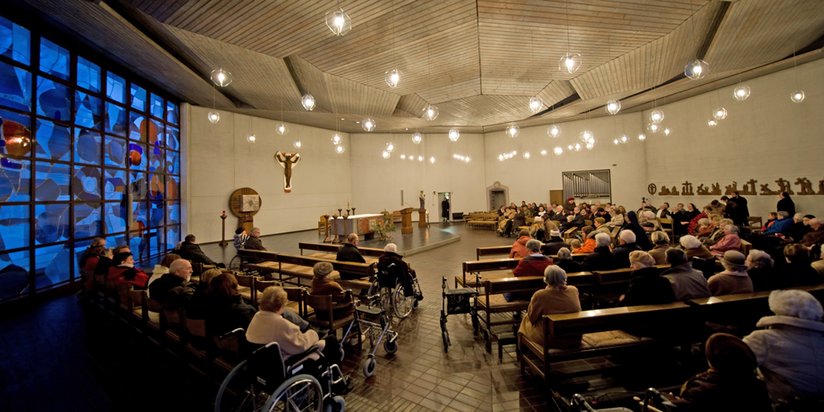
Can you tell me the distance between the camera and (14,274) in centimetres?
514

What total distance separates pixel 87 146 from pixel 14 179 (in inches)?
68.7

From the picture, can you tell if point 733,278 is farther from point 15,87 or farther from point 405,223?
point 405,223

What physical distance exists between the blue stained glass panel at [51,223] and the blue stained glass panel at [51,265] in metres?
0.16

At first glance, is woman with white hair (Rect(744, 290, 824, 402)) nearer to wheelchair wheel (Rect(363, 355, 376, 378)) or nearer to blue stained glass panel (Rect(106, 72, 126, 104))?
wheelchair wheel (Rect(363, 355, 376, 378))

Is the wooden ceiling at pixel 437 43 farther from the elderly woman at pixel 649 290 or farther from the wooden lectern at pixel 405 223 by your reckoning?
the elderly woman at pixel 649 290

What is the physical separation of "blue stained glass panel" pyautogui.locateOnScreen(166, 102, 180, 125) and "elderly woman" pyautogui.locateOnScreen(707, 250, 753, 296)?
12998mm

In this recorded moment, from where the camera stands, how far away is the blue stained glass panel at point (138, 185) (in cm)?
816

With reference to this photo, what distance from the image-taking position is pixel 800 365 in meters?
1.54

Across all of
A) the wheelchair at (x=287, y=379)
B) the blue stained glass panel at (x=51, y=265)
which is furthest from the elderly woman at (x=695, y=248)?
the blue stained glass panel at (x=51, y=265)

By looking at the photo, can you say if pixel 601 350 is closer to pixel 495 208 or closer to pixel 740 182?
pixel 740 182

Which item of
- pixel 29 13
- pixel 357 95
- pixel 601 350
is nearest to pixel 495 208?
pixel 357 95

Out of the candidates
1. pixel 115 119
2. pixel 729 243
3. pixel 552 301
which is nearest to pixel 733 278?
pixel 552 301

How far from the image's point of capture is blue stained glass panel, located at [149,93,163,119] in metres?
9.28

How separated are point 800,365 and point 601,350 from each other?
1.11 m
